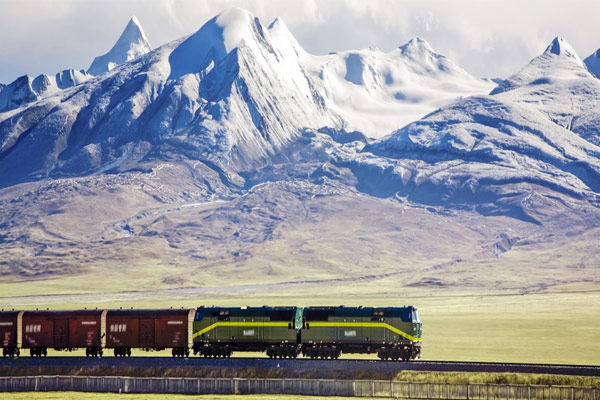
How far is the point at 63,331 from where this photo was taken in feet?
293

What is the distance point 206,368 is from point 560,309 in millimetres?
121753

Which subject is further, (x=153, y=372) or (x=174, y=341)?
(x=174, y=341)

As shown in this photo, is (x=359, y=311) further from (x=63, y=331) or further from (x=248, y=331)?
(x=63, y=331)

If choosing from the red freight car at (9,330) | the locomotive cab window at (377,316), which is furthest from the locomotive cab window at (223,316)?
the red freight car at (9,330)

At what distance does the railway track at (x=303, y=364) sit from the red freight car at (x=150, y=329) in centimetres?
438

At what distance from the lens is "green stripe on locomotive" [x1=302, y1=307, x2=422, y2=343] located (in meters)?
85.5

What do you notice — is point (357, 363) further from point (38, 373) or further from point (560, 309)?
point (560, 309)

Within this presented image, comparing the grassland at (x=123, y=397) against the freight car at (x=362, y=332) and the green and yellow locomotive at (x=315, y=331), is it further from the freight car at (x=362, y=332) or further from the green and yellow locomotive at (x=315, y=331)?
the freight car at (x=362, y=332)

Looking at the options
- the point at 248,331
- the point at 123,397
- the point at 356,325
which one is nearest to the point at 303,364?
the point at 356,325

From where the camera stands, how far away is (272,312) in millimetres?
86750

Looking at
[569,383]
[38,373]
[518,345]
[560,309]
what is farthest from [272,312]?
[560,309]

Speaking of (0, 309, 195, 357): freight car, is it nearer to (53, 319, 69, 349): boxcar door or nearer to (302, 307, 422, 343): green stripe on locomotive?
(53, 319, 69, 349): boxcar door

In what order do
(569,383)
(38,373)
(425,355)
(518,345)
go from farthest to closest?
(518,345) < (425,355) < (38,373) < (569,383)

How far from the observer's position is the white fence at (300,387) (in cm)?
6969
